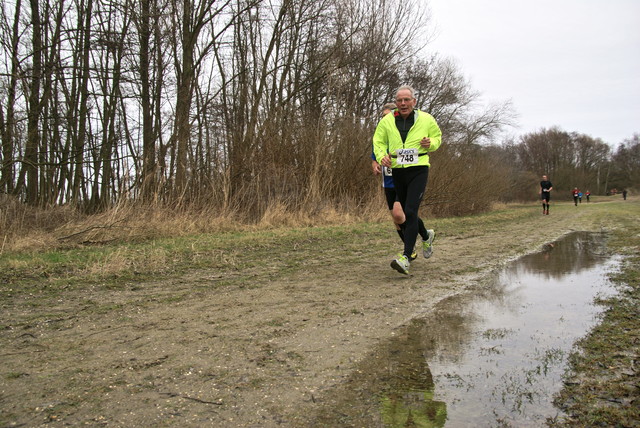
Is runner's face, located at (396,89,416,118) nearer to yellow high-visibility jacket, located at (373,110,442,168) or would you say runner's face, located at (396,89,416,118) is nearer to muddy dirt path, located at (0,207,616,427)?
yellow high-visibility jacket, located at (373,110,442,168)

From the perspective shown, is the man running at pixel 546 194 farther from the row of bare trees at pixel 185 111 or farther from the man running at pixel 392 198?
the man running at pixel 392 198

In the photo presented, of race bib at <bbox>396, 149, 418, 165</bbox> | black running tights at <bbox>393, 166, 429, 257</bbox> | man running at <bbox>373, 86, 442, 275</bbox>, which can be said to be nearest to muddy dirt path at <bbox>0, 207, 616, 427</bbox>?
black running tights at <bbox>393, 166, 429, 257</bbox>

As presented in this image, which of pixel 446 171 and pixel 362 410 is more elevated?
pixel 446 171

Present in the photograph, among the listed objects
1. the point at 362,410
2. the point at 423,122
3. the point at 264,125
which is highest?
the point at 264,125

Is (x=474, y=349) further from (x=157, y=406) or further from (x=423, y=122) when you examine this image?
(x=423, y=122)

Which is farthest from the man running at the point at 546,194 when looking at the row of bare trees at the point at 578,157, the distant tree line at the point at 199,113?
the row of bare trees at the point at 578,157

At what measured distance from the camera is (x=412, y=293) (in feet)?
14.9

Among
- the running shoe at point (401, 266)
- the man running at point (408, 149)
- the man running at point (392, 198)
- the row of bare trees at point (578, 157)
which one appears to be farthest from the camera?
the row of bare trees at point (578, 157)

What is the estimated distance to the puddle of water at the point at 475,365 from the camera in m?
2.11

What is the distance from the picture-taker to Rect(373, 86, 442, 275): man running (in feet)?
18.3

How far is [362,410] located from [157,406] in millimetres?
927

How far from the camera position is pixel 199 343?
119 inches

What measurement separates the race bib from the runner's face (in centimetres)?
44

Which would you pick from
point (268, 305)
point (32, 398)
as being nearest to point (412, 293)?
point (268, 305)
